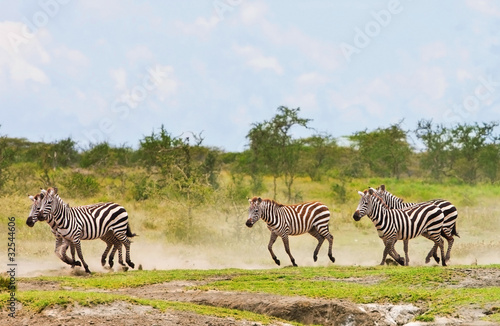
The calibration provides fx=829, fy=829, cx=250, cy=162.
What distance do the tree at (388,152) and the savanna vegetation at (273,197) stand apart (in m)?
0.08

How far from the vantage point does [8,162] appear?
104ft

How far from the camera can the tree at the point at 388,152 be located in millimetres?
45781

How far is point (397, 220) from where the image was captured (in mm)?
18312

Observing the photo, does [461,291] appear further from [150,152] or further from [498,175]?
[498,175]

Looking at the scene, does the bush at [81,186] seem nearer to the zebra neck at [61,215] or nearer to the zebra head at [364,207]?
the zebra neck at [61,215]

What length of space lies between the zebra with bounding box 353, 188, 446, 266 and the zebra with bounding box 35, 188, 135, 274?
5366mm

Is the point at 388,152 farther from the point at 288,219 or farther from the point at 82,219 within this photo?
the point at 82,219

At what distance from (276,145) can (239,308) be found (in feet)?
79.4

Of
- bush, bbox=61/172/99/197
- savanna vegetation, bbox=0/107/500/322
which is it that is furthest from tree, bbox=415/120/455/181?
bush, bbox=61/172/99/197

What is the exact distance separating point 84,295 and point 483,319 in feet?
17.6

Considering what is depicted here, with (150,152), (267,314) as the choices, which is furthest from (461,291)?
(150,152)

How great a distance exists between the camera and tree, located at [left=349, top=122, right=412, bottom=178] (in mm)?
45781

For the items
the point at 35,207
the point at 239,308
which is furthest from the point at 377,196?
the point at 35,207

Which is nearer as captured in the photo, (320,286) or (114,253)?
(320,286)
